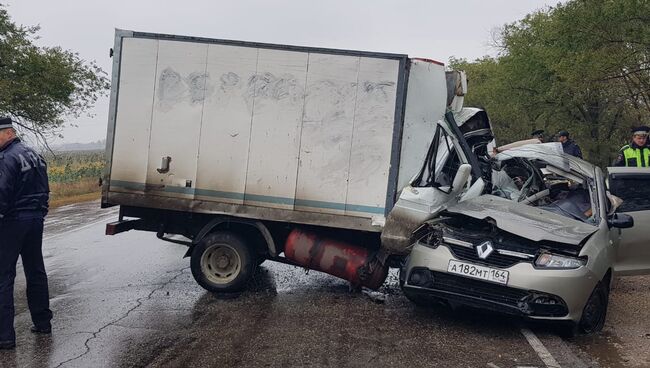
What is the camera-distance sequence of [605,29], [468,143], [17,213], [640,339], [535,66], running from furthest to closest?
[535,66]
[605,29]
[468,143]
[640,339]
[17,213]

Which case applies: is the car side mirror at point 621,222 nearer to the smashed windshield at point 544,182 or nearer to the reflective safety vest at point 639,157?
the smashed windshield at point 544,182

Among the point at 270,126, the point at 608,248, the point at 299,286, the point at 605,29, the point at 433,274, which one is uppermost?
the point at 605,29

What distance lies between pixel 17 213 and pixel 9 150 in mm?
545

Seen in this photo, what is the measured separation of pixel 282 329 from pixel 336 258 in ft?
4.40

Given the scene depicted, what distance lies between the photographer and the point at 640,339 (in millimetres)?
5766

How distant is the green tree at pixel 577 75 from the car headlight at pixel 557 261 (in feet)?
35.2

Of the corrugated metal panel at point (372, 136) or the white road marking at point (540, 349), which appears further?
the corrugated metal panel at point (372, 136)

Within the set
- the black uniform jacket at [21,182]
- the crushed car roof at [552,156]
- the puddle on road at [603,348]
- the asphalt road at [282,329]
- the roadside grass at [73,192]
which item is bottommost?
the roadside grass at [73,192]

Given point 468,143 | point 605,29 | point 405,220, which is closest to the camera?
point 405,220

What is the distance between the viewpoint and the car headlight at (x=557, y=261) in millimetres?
5496

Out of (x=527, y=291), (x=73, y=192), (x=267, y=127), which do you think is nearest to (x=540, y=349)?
(x=527, y=291)

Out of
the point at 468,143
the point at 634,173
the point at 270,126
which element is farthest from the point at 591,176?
the point at 270,126

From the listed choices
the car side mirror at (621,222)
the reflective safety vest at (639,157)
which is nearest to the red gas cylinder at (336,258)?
the car side mirror at (621,222)

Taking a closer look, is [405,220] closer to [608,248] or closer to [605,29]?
[608,248]
